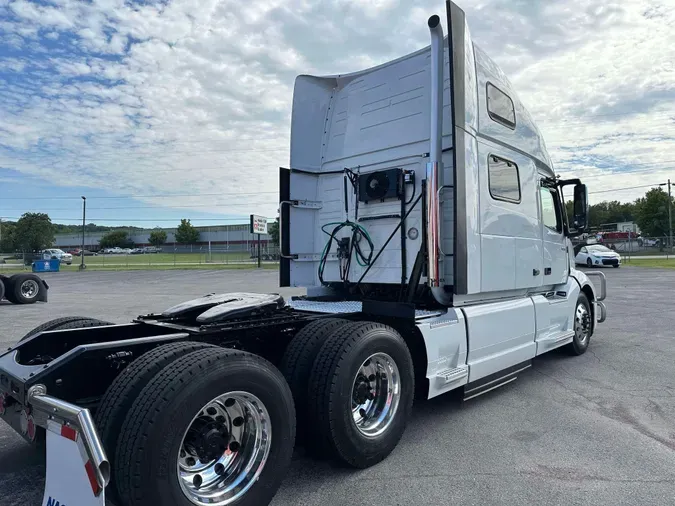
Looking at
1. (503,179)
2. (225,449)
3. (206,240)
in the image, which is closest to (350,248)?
(503,179)

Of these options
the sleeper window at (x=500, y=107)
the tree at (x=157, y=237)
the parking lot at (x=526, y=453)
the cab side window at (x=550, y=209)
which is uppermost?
the tree at (x=157, y=237)

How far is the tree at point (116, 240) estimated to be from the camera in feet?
376

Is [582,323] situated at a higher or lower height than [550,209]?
lower

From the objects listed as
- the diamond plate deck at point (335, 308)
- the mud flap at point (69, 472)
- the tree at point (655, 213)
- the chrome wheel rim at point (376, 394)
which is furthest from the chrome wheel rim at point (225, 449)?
the tree at point (655, 213)

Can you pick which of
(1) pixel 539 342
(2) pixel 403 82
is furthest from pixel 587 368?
(2) pixel 403 82

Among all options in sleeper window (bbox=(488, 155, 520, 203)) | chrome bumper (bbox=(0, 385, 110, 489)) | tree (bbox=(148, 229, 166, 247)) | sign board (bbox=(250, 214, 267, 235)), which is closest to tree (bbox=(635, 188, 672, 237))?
sign board (bbox=(250, 214, 267, 235))

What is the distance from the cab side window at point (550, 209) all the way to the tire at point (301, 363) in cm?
365

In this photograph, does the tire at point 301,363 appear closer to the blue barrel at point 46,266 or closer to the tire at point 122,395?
the tire at point 122,395

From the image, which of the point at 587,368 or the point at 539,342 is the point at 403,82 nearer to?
the point at 539,342

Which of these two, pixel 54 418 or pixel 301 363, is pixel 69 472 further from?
pixel 301 363

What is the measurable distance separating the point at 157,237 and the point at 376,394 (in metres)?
110

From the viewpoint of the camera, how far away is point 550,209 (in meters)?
6.21

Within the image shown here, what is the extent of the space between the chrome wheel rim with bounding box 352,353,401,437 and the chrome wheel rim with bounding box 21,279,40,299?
592 inches

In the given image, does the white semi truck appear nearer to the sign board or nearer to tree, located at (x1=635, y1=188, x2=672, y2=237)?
the sign board
